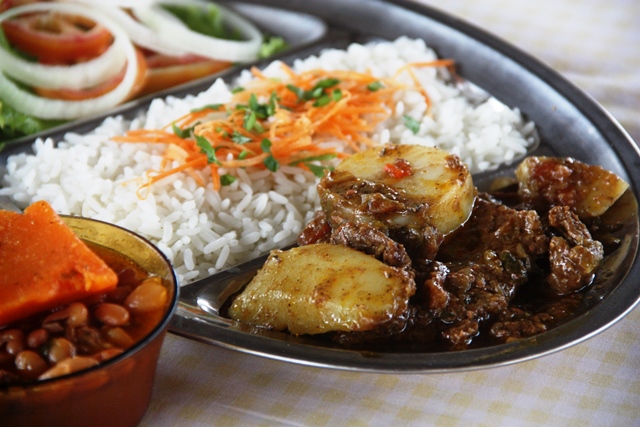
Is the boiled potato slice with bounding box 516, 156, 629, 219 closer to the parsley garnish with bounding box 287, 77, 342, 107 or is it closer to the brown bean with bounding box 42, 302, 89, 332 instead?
the parsley garnish with bounding box 287, 77, 342, 107

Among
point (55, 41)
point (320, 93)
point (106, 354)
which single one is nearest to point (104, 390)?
point (106, 354)

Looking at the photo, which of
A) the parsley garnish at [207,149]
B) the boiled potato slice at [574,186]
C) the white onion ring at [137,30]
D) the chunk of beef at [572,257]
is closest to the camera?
the chunk of beef at [572,257]

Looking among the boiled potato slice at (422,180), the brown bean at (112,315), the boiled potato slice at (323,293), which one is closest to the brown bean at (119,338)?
the brown bean at (112,315)

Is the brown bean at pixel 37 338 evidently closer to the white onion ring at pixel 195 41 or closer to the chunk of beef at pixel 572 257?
the chunk of beef at pixel 572 257

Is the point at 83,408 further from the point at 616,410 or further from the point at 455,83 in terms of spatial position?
the point at 455,83

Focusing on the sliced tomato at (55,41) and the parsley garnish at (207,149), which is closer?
the parsley garnish at (207,149)

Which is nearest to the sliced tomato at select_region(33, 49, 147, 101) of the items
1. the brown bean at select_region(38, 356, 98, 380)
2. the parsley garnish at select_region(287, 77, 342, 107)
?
the parsley garnish at select_region(287, 77, 342, 107)

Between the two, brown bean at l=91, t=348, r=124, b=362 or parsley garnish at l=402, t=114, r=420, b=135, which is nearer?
brown bean at l=91, t=348, r=124, b=362
